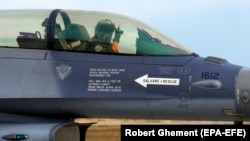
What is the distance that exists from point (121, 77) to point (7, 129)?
164cm

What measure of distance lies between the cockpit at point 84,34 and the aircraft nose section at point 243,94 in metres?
0.93

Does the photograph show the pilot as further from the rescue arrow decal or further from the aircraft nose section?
the aircraft nose section

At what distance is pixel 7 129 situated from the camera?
743 centimetres

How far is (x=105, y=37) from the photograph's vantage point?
25.3 ft

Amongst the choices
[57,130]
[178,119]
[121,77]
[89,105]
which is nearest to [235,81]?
[178,119]

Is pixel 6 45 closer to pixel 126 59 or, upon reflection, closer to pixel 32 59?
pixel 32 59

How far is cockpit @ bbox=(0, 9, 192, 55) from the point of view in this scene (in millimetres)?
7586

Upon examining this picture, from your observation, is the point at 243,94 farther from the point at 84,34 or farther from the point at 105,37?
the point at 84,34

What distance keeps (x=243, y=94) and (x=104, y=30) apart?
213cm
